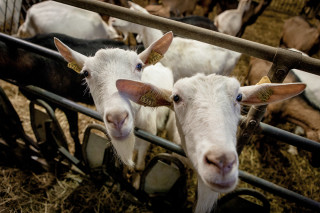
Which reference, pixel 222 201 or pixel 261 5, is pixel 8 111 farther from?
pixel 261 5

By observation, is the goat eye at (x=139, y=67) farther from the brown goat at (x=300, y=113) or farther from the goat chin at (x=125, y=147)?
the brown goat at (x=300, y=113)

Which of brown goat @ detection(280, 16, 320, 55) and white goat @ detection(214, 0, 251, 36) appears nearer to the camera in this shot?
brown goat @ detection(280, 16, 320, 55)

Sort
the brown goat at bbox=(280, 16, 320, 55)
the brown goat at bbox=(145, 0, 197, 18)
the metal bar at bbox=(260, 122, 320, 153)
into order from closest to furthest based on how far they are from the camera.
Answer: the metal bar at bbox=(260, 122, 320, 153) < the brown goat at bbox=(280, 16, 320, 55) < the brown goat at bbox=(145, 0, 197, 18)

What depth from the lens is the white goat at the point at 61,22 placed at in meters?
4.66

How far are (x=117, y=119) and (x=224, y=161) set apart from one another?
718mm

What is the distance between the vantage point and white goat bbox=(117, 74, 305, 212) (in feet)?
3.38

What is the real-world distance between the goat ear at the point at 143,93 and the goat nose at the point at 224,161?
2.03 ft

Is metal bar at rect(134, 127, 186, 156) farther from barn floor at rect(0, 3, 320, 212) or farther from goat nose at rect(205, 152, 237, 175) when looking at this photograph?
barn floor at rect(0, 3, 320, 212)

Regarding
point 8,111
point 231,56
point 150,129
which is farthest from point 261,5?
point 8,111

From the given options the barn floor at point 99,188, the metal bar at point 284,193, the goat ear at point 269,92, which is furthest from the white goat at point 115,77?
the barn floor at point 99,188

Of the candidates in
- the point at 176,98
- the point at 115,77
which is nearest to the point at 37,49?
the point at 115,77

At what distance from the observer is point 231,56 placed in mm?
4125

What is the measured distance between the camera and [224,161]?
100cm

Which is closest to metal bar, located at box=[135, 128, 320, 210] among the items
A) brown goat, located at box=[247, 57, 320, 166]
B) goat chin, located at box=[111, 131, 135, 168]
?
goat chin, located at box=[111, 131, 135, 168]
